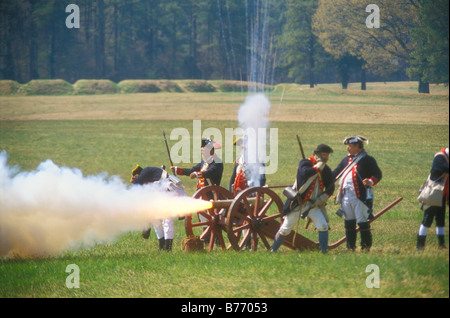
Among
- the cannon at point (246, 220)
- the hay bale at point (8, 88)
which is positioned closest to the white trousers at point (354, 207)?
the cannon at point (246, 220)

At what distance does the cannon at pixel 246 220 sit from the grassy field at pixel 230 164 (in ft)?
1.24

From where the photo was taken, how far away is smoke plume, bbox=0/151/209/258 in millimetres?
9836

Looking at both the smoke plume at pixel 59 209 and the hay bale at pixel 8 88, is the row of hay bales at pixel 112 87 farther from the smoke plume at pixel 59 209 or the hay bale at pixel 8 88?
the smoke plume at pixel 59 209

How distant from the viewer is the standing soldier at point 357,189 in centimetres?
909

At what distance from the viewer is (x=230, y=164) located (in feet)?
83.8

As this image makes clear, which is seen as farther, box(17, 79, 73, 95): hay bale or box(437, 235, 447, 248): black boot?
box(17, 79, 73, 95): hay bale

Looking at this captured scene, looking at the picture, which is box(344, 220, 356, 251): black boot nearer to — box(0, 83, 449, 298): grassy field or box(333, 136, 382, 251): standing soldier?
box(333, 136, 382, 251): standing soldier

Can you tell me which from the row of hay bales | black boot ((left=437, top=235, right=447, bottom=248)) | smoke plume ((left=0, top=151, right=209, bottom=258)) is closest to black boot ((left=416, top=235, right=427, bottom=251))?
black boot ((left=437, top=235, right=447, bottom=248))

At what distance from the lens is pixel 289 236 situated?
9.35m

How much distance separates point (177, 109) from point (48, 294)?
33416 mm

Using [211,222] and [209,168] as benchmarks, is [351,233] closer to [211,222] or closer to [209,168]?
[211,222]

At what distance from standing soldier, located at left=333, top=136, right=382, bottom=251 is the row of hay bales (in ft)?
127

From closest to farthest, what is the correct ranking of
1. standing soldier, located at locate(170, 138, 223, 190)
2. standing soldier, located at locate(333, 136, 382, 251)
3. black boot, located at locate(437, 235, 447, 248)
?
black boot, located at locate(437, 235, 447, 248) → standing soldier, located at locate(333, 136, 382, 251) → standing soldier, located at locate(170, 138, 223, 190)

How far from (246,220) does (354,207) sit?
5.53ft
